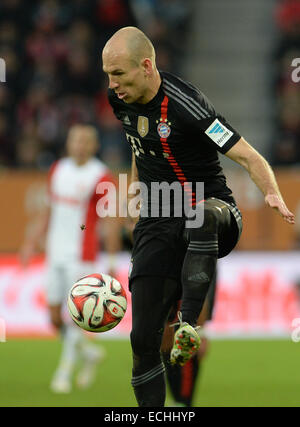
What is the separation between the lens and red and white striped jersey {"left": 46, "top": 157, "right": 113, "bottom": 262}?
370 inches

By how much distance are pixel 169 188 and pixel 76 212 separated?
12.9 feet

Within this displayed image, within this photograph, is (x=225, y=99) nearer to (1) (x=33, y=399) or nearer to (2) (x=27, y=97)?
(2) (x=27, y=97)

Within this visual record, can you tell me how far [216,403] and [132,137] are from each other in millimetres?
3035

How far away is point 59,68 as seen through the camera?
15945 millimetres

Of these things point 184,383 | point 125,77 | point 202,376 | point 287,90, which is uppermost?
point 287,90

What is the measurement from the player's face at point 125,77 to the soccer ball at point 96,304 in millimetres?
1109

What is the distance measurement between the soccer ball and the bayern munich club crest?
0.94 meters

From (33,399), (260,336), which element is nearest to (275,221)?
(260,336)

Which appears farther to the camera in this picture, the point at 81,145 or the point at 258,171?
the point at 81,145

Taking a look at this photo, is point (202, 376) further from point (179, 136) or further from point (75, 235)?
point (179, 136)

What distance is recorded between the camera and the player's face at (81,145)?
9.30 m

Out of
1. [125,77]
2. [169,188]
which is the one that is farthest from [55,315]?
[125,77]

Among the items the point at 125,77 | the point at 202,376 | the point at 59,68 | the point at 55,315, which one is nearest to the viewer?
the point at 125,77

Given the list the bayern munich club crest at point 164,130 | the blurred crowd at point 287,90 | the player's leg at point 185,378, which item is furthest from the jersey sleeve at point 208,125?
the blurred crowd at point 287,90
